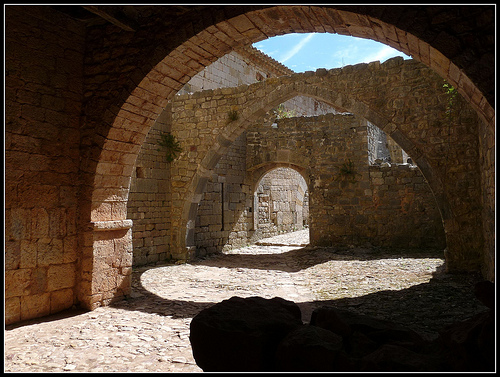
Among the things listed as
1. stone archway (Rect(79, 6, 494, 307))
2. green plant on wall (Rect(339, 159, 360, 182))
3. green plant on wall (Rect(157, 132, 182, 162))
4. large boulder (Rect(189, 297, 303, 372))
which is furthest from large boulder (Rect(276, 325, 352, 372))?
green plant on wall (Rect(339, 159, 360, 182))

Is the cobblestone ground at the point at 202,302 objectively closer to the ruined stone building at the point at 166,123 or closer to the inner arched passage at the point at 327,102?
the ruined stone building at the point at 166,123

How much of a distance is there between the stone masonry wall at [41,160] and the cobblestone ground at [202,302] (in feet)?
1.25

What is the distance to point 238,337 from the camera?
200cm

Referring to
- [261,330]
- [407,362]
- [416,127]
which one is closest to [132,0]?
[261,330]

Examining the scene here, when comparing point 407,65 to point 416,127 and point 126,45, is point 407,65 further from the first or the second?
point 126,45

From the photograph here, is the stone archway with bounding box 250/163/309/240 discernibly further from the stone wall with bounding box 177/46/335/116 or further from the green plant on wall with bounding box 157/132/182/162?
the stone wall with bounding box 177/46/335/116

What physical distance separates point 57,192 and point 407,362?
389 centimetres

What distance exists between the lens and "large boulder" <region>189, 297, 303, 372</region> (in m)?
1.99

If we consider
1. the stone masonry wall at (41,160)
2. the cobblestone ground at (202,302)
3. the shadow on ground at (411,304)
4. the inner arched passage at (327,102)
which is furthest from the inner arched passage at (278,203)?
the stone masonry wall at (41,160)

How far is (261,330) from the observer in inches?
81.6

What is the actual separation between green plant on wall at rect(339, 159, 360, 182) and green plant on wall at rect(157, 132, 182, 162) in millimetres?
4118

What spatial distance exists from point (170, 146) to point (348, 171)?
448cm

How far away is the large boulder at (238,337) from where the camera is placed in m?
1.99

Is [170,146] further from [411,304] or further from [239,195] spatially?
[411,304]
